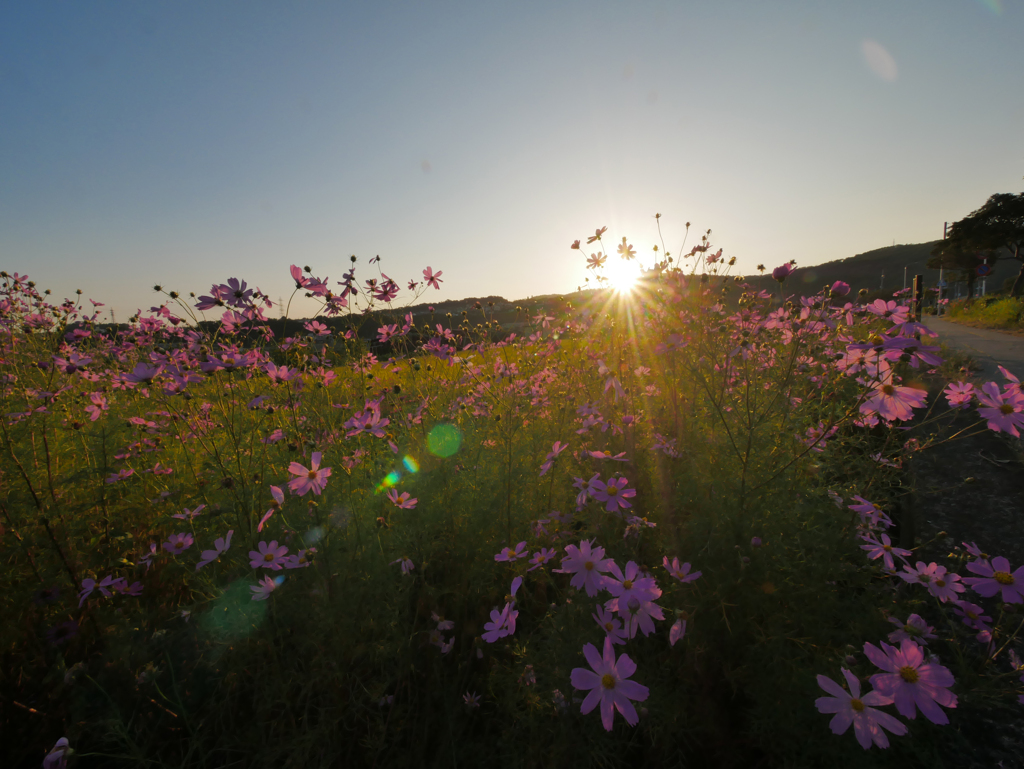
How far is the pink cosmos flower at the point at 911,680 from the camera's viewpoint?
86 cm

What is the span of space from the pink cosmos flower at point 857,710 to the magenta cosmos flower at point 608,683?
35cm

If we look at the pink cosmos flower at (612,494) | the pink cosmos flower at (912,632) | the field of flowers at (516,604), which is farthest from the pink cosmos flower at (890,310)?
the pink cosmos flower at (612,494)

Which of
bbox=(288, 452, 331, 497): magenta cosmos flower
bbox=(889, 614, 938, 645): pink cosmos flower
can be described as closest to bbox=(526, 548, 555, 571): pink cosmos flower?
bbox=(288, 452, 331, 497): magenta cosmos flower

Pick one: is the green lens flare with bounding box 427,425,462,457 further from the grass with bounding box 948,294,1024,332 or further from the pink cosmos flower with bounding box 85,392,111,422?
the grass with bounding box 948,294,1024,332

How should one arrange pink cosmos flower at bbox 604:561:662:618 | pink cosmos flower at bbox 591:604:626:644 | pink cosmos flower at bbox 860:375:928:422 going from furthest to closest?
pink cosmos flower at bbox 860:375:928:422, pink cosmos flower at bbox 591:604:626:644, pink cosmos flower at bbox 604:561:662:618

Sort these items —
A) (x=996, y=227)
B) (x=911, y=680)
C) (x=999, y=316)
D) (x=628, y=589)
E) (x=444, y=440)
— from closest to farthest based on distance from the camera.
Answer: (x=911, y=680), (x=628, y=589), (x=444, y=440), (x=999, y=316), (x=996, y=227)

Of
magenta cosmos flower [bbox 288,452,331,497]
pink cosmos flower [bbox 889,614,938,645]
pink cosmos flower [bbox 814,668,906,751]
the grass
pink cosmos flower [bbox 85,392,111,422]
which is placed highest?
pink cosmos flower [bbox 85,392,111,422]

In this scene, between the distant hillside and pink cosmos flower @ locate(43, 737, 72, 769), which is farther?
the distant hillside

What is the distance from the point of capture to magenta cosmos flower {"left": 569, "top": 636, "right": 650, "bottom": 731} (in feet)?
2.97

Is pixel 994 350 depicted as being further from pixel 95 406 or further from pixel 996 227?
pixel 996 227

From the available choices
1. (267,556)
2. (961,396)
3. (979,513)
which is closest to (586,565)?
(267,556)

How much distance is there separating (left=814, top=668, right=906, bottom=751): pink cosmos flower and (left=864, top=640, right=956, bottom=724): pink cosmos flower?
22mm

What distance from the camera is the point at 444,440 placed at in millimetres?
2459

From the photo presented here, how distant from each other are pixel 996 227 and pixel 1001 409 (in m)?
32.5
